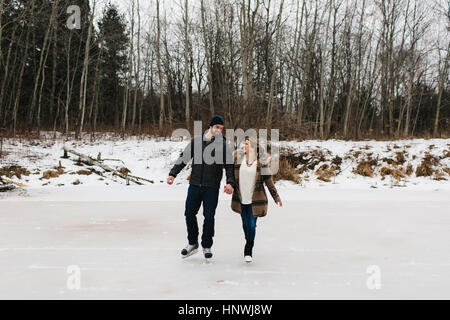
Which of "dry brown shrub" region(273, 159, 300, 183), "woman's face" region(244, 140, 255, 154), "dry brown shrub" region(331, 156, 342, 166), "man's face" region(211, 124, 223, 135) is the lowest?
"dry brown shrub" region(273, 159, 300, 183)

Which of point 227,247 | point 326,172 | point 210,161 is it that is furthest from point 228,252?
point 326,172

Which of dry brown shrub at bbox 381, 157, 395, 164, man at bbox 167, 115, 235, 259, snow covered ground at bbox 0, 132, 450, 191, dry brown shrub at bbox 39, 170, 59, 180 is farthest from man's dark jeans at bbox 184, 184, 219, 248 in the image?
dry brown shrub at bbox 381, 157, 395, 164

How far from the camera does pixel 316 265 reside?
448 cm

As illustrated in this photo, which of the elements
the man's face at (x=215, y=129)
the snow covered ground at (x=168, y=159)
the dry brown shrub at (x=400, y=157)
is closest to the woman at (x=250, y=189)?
the man's face at (x=215, y=129)

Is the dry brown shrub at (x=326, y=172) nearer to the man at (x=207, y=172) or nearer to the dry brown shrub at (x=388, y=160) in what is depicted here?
the dry brown shrub at (x=388, y=160)

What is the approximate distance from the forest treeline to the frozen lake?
6390mm

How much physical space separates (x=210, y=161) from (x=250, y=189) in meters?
0.60

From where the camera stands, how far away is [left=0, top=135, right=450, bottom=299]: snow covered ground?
371 cm

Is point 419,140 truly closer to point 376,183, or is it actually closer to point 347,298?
point 376,183

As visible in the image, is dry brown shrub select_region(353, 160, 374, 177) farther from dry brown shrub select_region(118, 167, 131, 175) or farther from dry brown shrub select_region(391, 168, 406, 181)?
dry brown shrub select_region(118, 167, 131, 175)

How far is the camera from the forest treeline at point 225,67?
1761cm

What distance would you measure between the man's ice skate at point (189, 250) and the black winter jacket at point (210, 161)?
0.81 metres

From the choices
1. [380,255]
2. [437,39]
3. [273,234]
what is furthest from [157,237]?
[437,39]
